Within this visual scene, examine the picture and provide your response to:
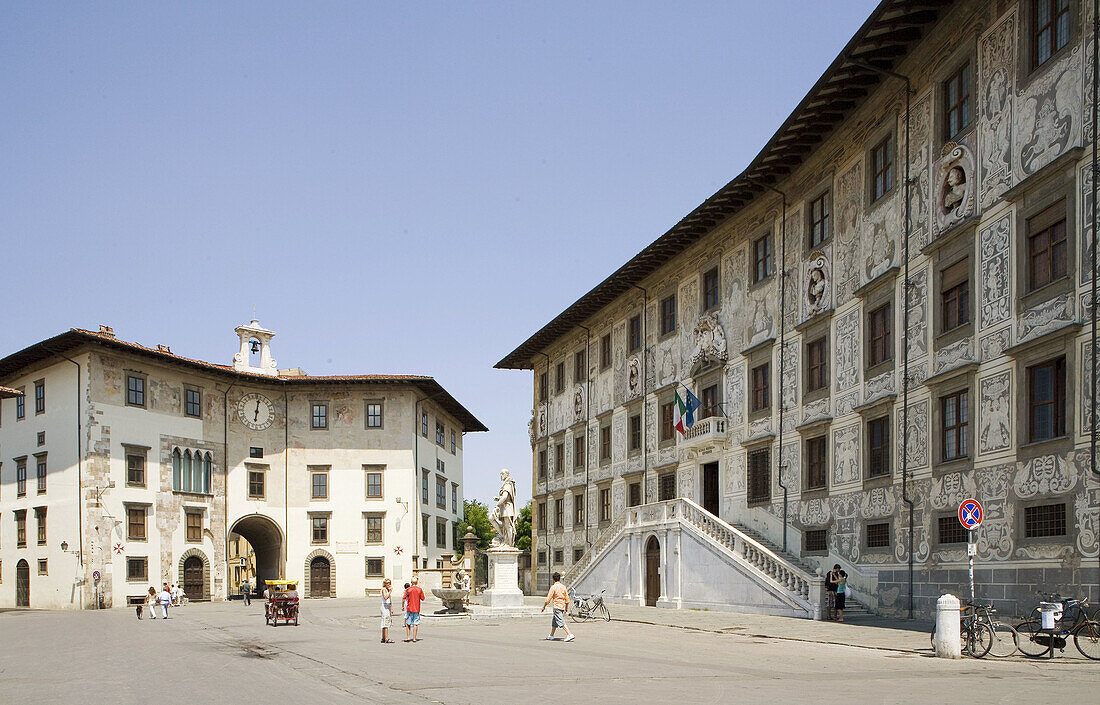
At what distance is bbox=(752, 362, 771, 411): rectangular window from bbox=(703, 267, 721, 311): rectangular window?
3898mm

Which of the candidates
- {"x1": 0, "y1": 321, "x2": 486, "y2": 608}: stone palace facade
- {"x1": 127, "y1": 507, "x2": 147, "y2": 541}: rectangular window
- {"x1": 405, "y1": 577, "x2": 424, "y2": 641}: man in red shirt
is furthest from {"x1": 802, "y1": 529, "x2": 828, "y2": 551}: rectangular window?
{"x1": 127, "y1": 507, "x2": 147, "y2": 541}: rectangular window

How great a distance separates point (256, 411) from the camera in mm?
60594

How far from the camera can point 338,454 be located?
61.7 meters

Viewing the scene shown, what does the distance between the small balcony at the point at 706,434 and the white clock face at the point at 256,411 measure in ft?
99.4

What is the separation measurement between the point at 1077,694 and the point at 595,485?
117 feet

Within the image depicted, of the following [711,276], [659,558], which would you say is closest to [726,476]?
[659,558]

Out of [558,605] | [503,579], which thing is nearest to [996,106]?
[558,605]

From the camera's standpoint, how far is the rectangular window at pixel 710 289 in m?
38.4

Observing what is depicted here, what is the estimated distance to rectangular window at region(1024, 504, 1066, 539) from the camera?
20.7 meters

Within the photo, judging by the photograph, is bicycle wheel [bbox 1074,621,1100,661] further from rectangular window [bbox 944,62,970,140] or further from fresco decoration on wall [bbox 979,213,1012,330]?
rectangular window [bbox 944,62,970,140]

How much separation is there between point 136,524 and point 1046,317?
43.3 m

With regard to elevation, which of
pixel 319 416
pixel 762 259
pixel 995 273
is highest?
pixel 762 259

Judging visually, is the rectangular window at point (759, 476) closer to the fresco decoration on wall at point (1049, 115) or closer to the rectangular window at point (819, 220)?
the rectangular window at point (819, 220)

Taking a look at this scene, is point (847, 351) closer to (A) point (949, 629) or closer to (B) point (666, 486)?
(A) point (949, 629)
